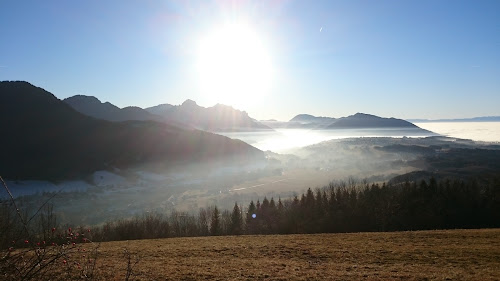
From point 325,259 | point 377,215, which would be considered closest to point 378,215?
point 377,215

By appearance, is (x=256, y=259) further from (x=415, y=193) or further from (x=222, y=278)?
(x=415, y=193)

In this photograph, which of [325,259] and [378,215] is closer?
[325,259]

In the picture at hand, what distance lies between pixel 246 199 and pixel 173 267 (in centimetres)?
17189

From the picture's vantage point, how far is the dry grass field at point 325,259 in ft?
60.6

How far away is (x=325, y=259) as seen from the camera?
23266 millimetres

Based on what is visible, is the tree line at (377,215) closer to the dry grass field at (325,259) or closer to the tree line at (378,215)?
the tree line at (378,215)

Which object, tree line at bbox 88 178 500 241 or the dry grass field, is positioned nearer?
the dry grass field

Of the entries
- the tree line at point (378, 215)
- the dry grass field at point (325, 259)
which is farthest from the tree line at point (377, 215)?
the dry grass field at point (325, 259)

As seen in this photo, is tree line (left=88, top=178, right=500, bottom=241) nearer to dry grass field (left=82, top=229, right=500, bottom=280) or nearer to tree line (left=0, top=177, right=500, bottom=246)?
tree line (left=0, top=177, right=500, bottom=246)

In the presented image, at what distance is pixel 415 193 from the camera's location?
2933 inches

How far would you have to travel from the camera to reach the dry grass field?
1847 cm

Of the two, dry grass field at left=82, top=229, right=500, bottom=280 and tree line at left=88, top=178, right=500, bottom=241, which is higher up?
dry grass field at left=82, top=229, right=500, bottom=280

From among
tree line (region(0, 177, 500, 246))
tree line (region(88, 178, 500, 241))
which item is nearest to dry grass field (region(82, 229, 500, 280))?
tree line (region(88, 178, 500, 241))

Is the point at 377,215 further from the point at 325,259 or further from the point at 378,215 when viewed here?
the point at 325,259
